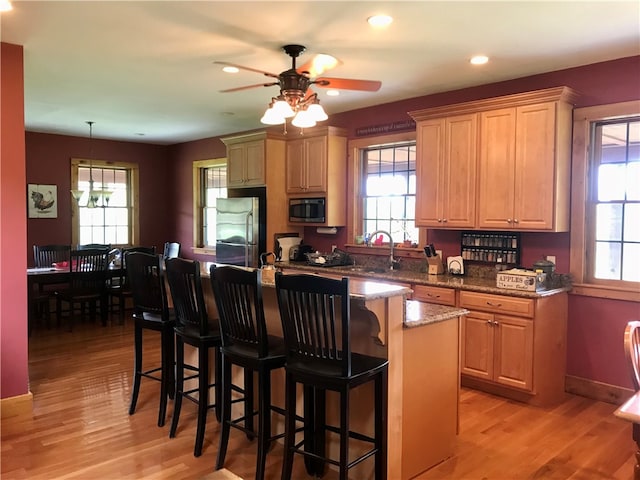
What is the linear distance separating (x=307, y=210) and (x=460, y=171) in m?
2.05

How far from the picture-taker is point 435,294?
167 inches

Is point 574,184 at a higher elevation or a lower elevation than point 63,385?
higher

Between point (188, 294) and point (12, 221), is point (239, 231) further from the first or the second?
point (188, 294)

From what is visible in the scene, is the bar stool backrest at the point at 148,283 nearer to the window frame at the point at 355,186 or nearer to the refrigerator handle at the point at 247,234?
the refrigerator handle at the point at 247,234

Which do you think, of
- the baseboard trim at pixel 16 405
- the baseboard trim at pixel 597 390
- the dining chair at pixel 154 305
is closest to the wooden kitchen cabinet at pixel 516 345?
the baseboard trim at pixel 597 390

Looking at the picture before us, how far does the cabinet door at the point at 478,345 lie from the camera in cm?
393

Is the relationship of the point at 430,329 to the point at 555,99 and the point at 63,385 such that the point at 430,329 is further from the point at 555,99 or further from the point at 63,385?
the point at 63,385

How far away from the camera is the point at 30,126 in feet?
22.8

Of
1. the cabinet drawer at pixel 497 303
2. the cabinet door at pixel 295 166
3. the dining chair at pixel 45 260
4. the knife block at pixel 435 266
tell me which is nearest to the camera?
the cabinet drawer at pixel 497 303

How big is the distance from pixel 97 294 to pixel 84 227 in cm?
206

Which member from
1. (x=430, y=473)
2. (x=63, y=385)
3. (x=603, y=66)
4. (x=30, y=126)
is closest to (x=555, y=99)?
(x=603, y=66)

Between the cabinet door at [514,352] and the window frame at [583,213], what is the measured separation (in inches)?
26.5

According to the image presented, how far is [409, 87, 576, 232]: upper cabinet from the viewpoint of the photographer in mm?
3857

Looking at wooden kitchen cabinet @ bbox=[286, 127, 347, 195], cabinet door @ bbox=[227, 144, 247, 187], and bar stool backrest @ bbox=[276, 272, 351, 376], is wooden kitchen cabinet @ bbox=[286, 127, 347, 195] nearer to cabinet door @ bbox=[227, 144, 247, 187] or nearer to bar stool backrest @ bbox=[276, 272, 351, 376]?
cabinet door @ bbox=[227, 144, 247, 187]
